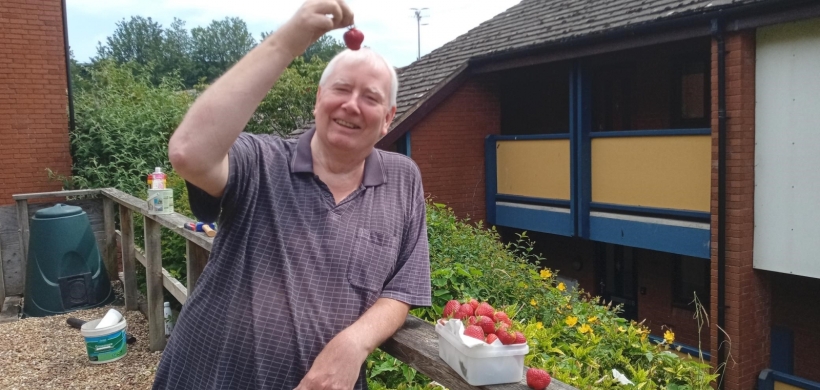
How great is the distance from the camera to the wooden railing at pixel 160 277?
1.67m

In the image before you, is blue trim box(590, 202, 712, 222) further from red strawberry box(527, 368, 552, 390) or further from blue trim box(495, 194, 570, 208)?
red strawberry box(527, 368, 552, 390)

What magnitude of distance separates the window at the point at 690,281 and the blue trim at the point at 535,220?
185cm

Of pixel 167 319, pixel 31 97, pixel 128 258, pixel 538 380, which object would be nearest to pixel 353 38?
pixel 538 380

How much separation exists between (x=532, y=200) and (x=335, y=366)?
33.4ft

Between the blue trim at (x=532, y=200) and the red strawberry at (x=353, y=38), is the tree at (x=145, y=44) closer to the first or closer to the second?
the blue trim at (x=532, y=200)

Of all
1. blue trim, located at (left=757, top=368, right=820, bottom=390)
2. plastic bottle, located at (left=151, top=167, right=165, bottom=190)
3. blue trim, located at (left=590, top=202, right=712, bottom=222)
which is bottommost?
blue trim, located at (left=757, top=368, right=820, bottom=390)

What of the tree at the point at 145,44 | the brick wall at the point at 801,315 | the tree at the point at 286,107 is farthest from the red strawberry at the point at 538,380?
the tree at the point at 145,44

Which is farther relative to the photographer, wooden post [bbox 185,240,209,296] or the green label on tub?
the green label on tub

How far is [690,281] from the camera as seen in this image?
10328 millimetres

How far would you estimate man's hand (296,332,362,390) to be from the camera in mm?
1562

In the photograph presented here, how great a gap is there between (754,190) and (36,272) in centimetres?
804

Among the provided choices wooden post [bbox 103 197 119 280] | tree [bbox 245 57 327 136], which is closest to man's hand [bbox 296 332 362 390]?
wooden post [bbox 103 197 119 280]

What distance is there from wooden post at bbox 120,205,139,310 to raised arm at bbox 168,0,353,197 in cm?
515

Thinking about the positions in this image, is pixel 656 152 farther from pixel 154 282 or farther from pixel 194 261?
pixel 194 261
